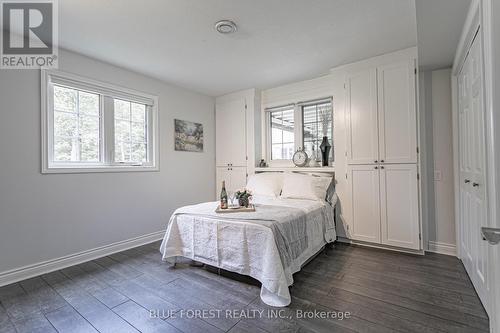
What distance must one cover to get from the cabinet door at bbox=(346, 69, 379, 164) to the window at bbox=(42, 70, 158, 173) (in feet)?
9.34

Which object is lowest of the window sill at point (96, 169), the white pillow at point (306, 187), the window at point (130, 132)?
the white pillow at point (306, 187)

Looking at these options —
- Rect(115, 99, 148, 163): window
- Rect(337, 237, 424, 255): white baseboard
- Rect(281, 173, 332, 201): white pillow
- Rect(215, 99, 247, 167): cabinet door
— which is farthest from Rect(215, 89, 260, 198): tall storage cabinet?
Rect(337, 237, 424, 255): white baseboard

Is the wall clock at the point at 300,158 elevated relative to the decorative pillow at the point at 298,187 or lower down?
elevated

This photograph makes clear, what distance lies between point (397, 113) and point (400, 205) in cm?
111

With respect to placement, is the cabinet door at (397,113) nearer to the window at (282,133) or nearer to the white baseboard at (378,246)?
the white baseboard at (378,246)

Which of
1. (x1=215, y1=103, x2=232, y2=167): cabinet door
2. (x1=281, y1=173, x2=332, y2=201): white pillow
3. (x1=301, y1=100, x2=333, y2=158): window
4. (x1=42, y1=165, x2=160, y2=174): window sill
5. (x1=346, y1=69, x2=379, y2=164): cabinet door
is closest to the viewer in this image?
(x1=42, y1=165, x2=160, y2=174): window sill

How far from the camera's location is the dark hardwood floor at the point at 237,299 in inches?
61.8

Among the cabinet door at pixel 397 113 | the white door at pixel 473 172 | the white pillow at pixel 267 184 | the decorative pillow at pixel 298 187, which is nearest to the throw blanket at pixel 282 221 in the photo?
the decorative pillow at pixel 298 187

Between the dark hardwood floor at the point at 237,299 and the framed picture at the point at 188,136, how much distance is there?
1.99m

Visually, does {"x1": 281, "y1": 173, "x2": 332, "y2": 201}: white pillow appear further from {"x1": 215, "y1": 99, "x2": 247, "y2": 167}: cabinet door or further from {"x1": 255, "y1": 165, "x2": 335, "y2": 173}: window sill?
{"x1": 215, "y1": 99, "x2": 247, "y2": 167}: cabinet door

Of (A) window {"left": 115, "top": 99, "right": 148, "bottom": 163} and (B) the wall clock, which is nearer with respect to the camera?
(A) window {"left": 115, "top": 99, "right": 148, "bottom": 163}

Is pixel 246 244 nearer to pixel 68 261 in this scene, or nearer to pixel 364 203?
pixel 364 203

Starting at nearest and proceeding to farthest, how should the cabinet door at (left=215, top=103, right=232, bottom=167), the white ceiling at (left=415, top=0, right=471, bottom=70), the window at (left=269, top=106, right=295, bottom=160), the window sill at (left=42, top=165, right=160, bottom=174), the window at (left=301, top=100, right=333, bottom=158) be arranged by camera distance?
the white ceiling at (left=415, top=0, right=471, bottom=70) → the window sill at (left=42, top=165, right=160, bottom=174) → the window at (left=301, top=100, right=333, bottom=158) → the window at (left=269, top=106, right=295, bottom=160) → the cabinet door at (left=215, top=103, right=232, bottom=167)

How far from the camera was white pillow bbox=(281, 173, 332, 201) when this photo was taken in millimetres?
3021
